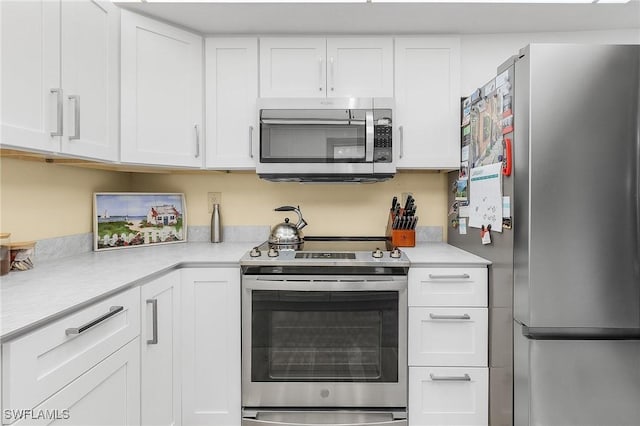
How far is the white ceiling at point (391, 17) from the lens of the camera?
1.90 m

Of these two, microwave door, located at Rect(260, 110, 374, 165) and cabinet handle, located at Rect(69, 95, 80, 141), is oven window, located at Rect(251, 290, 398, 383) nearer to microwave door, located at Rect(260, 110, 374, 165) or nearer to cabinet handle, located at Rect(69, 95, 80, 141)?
microwave door, located at Rect(260, 110, 374, 165)

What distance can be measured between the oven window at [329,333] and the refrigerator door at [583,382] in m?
0.60

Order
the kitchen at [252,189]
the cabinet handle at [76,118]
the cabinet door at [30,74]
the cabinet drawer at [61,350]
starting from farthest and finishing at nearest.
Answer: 1. the kitchen at [252,189]
2. the cabinet handle at [76,118]
3. the cabinet door at [30,74]
4. the cabinet drawer at [61,350]

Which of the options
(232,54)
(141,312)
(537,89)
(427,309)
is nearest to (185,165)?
(232,54)

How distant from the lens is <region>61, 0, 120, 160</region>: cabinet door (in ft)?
4.88

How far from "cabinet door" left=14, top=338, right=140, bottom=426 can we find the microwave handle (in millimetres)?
1384

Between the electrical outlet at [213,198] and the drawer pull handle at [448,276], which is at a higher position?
the electrical outlet at [213,198]

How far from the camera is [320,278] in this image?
183 cm

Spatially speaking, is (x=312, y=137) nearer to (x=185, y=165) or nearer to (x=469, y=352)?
(x=185, y=165)

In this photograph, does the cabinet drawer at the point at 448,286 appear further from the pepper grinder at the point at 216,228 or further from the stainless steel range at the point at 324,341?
the pepper grinder at the point at 216,228

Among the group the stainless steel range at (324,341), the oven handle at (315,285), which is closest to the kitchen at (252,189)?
the oven handle at (315,285)

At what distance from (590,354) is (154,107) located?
7.34ft

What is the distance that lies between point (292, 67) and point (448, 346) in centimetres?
169

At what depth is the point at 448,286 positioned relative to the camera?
181 cm
